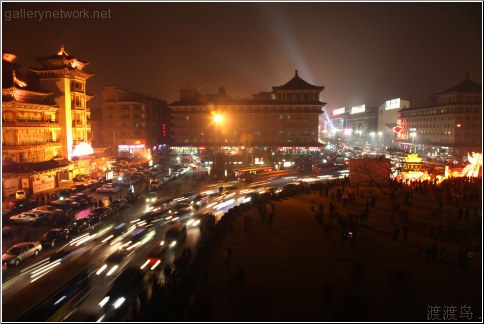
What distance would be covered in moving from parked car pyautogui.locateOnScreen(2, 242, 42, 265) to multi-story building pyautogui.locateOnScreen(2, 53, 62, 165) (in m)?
19.5

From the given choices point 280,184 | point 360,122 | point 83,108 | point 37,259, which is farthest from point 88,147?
point 360,122

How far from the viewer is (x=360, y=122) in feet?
451

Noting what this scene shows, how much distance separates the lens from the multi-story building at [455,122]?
70688 millimetres

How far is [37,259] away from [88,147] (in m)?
30.2

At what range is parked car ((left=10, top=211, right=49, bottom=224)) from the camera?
25.0 m

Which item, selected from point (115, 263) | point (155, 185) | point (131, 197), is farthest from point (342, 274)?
point (155, 185)

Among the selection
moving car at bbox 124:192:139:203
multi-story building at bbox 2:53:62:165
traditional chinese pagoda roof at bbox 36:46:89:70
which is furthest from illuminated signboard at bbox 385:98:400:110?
moving car at bbox 124:192:139:203

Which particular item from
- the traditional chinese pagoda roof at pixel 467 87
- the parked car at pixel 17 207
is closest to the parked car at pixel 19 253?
the parked car at pixel 17 207

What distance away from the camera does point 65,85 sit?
42906 mm

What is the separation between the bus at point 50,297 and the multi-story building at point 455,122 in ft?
234

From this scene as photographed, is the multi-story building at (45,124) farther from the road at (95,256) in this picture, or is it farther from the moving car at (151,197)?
the moving car at (151,197)

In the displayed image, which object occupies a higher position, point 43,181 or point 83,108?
point 83,108

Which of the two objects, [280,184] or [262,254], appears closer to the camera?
[262,254]

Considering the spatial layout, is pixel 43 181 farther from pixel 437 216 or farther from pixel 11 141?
pixel 437 216
